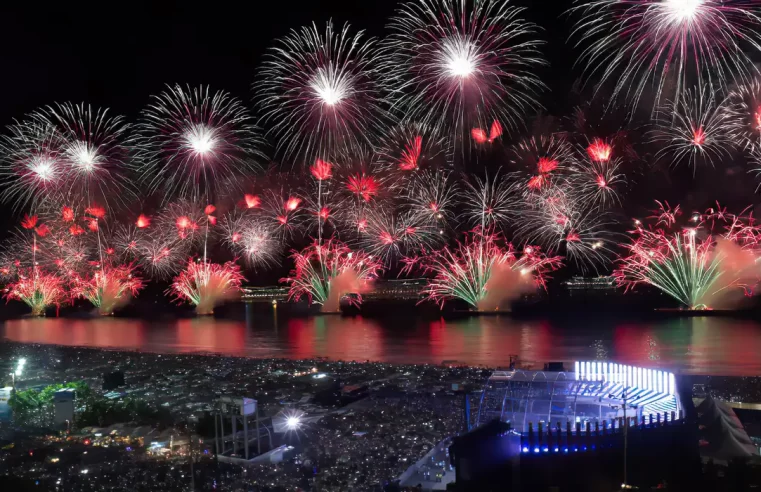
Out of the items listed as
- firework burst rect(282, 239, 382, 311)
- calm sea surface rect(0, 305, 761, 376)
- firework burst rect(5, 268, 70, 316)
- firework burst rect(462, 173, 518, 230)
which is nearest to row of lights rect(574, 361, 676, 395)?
calm sea surface rect(0, 305, 761, 376)

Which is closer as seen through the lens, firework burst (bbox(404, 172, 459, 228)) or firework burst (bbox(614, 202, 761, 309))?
firework burst (bbox(614, 202, 761, 309))

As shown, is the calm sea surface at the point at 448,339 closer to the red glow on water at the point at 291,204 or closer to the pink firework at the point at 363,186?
the pink firework at the point at 363,186

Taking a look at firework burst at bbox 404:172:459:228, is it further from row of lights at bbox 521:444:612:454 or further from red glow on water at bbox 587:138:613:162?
row of lights at bbox 521:444:612:454

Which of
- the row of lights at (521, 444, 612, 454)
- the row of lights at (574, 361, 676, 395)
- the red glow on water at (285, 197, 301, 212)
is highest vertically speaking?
the red glow on water at (285, 197, 301, 212)

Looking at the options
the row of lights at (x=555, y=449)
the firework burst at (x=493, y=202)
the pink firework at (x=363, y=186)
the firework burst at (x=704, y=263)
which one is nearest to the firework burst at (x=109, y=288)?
the pink firework at (x=363, y=186)

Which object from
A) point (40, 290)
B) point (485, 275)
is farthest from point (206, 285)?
point (485, 275)
